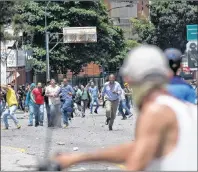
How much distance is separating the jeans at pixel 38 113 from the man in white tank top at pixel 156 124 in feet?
51.5

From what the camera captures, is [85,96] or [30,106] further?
[85,96]

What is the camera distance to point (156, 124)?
11.4 feet

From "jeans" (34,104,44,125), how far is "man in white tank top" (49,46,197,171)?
1571cm

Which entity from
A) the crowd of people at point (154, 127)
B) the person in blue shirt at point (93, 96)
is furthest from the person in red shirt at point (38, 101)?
the crowd of people at point (154, 127)

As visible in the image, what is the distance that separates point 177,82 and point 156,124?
2.81 m

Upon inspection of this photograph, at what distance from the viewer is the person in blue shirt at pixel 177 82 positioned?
18.9 ft

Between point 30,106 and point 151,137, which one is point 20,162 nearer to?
point 151,137

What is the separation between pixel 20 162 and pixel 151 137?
7121 millimetres

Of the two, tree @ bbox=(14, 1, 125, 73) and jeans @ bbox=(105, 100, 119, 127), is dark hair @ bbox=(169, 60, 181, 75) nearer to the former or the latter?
jeans @ bbox=(105, 100, 119, 127)

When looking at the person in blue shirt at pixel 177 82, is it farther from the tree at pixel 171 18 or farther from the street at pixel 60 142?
the tree at pixel 171 18

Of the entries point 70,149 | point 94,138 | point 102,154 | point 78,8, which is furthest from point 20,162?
point 78,8

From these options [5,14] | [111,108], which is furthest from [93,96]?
[5,14]

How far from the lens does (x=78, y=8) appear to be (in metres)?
35.3

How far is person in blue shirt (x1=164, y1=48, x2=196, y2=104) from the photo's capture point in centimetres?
577
